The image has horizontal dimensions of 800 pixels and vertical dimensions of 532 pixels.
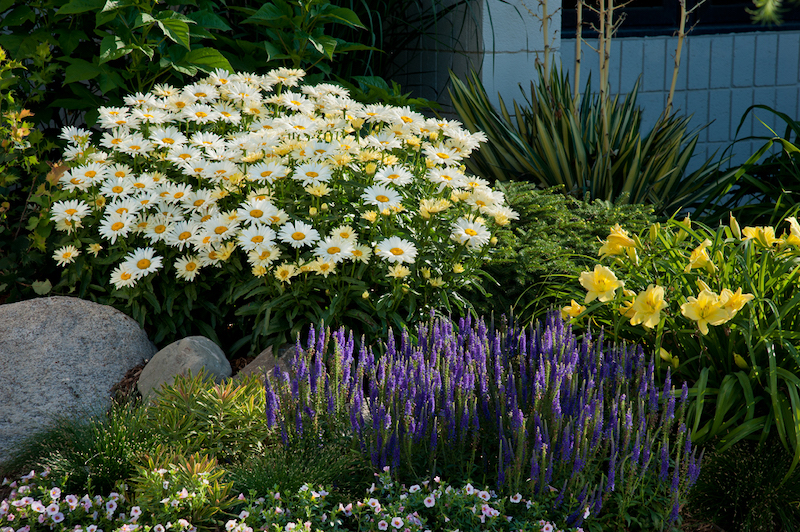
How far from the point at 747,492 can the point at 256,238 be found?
1925mm

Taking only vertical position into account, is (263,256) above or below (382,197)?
below

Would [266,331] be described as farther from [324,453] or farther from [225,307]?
[324,453]

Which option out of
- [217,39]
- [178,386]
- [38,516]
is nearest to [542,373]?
[178,386]

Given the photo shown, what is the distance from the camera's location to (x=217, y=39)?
183 inches

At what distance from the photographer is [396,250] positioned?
2715 millimetres

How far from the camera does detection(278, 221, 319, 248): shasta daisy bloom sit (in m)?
2.77

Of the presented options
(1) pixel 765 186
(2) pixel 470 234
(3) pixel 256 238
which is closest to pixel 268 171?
(3) pixel 256 238

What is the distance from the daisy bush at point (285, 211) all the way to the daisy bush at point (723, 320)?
24.1 inches

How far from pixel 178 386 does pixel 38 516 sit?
56 centimetres

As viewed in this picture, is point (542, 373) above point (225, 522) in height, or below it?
above

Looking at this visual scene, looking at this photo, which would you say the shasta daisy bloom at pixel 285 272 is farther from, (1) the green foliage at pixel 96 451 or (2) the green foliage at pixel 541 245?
(2) the green foliage at pixel 541 245

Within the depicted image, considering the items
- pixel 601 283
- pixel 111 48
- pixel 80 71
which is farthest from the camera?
pixel 80 71

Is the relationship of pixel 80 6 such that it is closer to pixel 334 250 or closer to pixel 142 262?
pixel 142 262

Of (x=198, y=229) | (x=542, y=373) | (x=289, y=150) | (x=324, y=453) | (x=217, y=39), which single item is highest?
(x=217, y=39)
